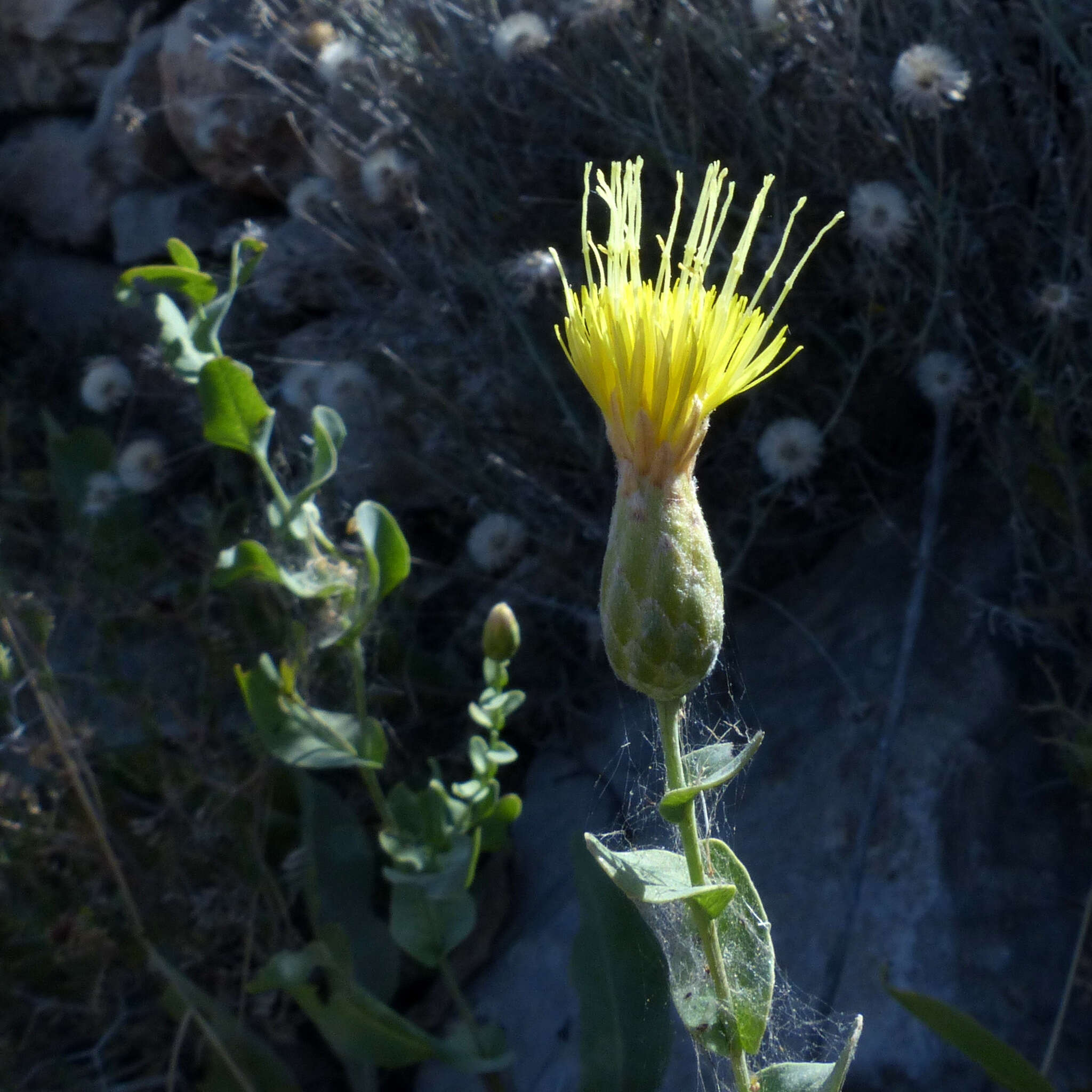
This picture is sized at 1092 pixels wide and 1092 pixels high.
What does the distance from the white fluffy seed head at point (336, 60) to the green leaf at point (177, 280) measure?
149 cm

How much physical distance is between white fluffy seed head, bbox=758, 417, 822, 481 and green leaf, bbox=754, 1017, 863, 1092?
1424 millimetres

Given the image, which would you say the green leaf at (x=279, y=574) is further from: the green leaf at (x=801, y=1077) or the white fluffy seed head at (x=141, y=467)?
the white fluffy seed head at (x=141, y=467)

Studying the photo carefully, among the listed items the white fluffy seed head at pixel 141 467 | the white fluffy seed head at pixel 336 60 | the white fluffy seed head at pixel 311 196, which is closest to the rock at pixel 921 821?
the white fluffy seed head at pixel 141 467

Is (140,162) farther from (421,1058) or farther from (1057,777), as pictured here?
(1057,777)

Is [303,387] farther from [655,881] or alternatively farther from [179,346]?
[655,881]

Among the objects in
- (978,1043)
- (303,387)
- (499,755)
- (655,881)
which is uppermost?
(655,881)

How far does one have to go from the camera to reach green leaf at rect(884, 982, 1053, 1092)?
1660mm

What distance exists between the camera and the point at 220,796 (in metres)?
2.53

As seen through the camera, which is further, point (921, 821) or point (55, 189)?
point (55, 189)

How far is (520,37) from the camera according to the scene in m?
2.83

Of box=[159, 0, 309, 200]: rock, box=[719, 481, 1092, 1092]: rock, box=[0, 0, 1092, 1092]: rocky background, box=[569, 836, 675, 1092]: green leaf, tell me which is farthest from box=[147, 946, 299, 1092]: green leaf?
box=[159, 0, 309, 200]: rock

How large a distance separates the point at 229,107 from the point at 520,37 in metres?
1.71

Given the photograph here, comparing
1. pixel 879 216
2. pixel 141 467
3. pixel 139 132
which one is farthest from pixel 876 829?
pixel 139 132

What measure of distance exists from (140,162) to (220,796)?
3.04 meters
